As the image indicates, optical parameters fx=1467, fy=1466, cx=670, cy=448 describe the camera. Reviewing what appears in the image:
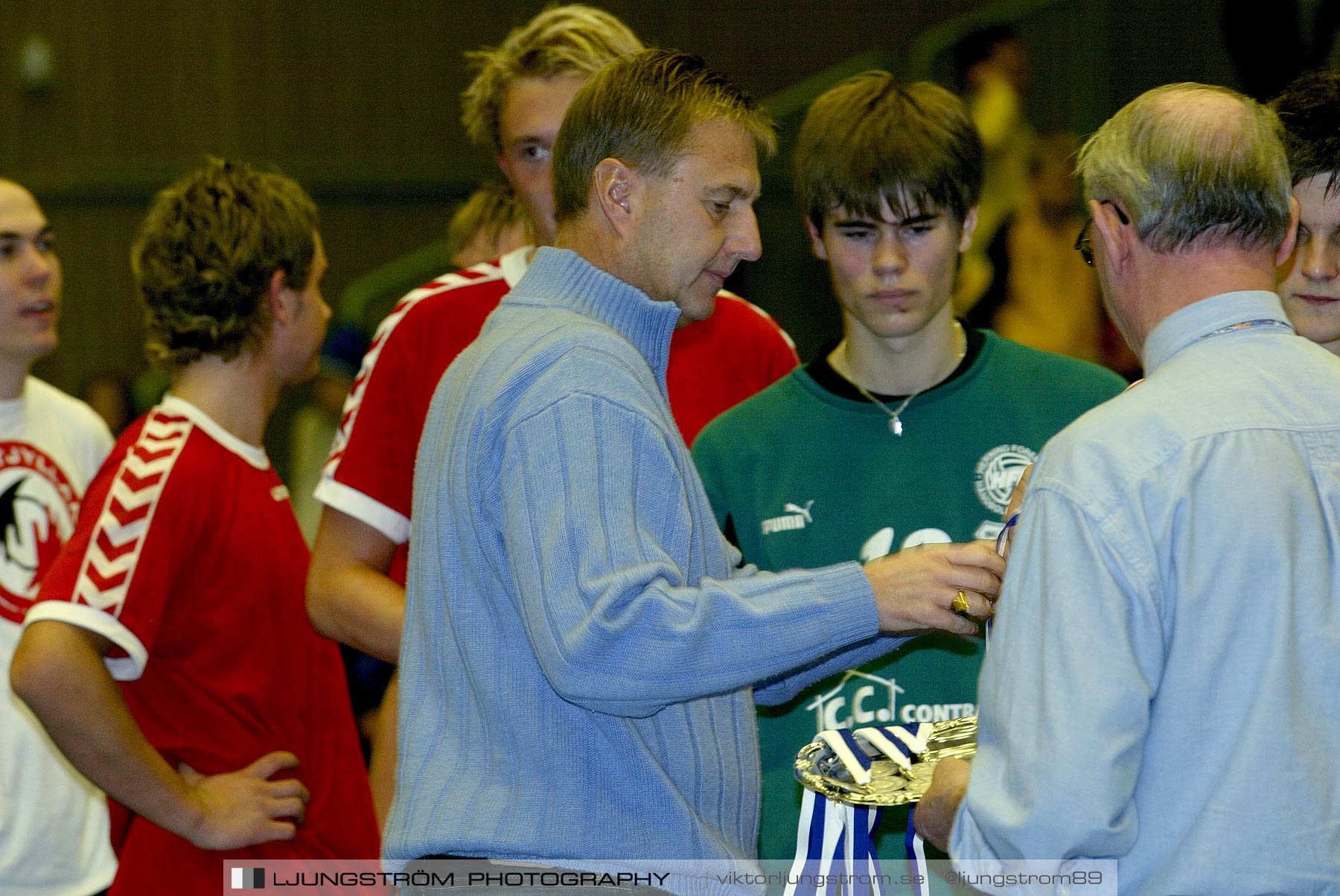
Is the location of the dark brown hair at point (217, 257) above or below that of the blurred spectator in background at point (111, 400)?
above

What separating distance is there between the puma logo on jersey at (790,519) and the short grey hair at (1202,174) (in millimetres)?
1007

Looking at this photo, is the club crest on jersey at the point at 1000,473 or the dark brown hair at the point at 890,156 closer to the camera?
the club crest on jersey at the point at 1000,473

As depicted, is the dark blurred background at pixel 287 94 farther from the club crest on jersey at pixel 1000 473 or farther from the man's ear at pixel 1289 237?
the man's ear at pixel 1289 237

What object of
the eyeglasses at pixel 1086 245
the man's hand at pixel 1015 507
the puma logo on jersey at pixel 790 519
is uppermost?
the eyeglasses at pixel 1086 245

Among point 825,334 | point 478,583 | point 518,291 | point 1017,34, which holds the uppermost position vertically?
point 1017,34

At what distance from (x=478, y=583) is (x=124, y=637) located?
3.55 feet

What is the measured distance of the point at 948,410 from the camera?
2752 mm

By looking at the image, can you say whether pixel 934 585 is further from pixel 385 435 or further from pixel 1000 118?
pixel 1000 118

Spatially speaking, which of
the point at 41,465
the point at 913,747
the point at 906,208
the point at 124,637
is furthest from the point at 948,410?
the point at 41,465

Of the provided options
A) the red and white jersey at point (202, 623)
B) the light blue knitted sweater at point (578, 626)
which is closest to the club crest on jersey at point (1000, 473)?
the light blue knitted sweater at point (578, 626)

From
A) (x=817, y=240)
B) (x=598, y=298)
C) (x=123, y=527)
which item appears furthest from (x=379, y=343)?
(x=598, y=298)

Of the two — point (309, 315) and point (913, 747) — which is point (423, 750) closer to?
point (913, 747)

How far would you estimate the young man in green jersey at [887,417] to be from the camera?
2650mm

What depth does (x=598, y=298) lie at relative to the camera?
2088 millimetres
